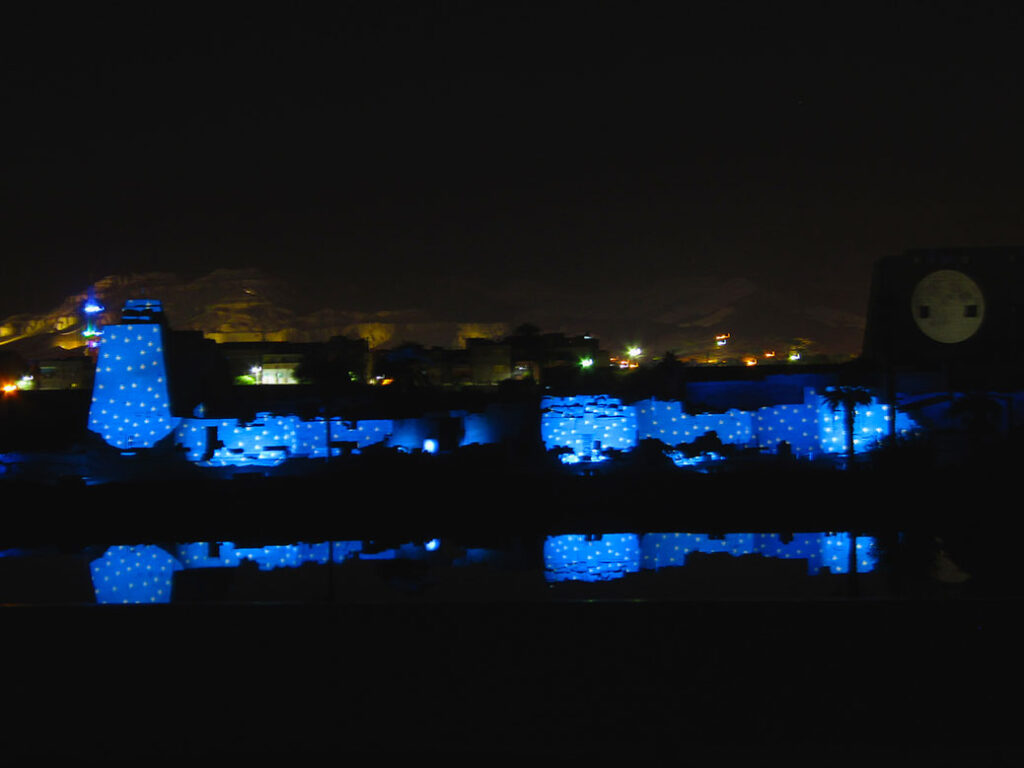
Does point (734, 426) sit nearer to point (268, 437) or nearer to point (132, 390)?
point (268, 437)

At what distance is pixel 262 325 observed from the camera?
51469mm

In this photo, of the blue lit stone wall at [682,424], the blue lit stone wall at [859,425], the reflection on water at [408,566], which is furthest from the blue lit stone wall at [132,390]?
the blue lit stone wall at [859,425]

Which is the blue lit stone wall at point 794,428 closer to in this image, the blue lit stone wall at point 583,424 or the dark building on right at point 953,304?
the blue lit stone wall at point 583,424

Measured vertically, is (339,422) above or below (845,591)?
above

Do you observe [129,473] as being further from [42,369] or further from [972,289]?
[972,289]

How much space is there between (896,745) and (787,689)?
2.42 feet

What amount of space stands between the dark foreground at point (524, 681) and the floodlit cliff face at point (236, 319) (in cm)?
4382

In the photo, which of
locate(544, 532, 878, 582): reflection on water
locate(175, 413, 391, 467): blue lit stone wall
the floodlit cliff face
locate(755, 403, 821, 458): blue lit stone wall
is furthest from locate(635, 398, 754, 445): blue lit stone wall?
the floodlit cliff face

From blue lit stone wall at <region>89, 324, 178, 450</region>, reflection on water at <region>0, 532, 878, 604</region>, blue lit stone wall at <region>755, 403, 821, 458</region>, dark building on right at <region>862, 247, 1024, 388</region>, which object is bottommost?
reflection on water at <region>0, 532, 878, 604</region>

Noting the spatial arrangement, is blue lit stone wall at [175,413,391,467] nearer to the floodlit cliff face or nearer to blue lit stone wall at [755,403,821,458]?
blue lit stone wall at [755,403,821,458]

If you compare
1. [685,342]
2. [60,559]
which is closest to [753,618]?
[60,559]

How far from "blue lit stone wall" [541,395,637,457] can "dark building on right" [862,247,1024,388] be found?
9.50 meters

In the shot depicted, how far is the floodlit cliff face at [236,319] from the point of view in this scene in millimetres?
50750

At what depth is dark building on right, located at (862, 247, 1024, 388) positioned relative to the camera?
27.3 metres
